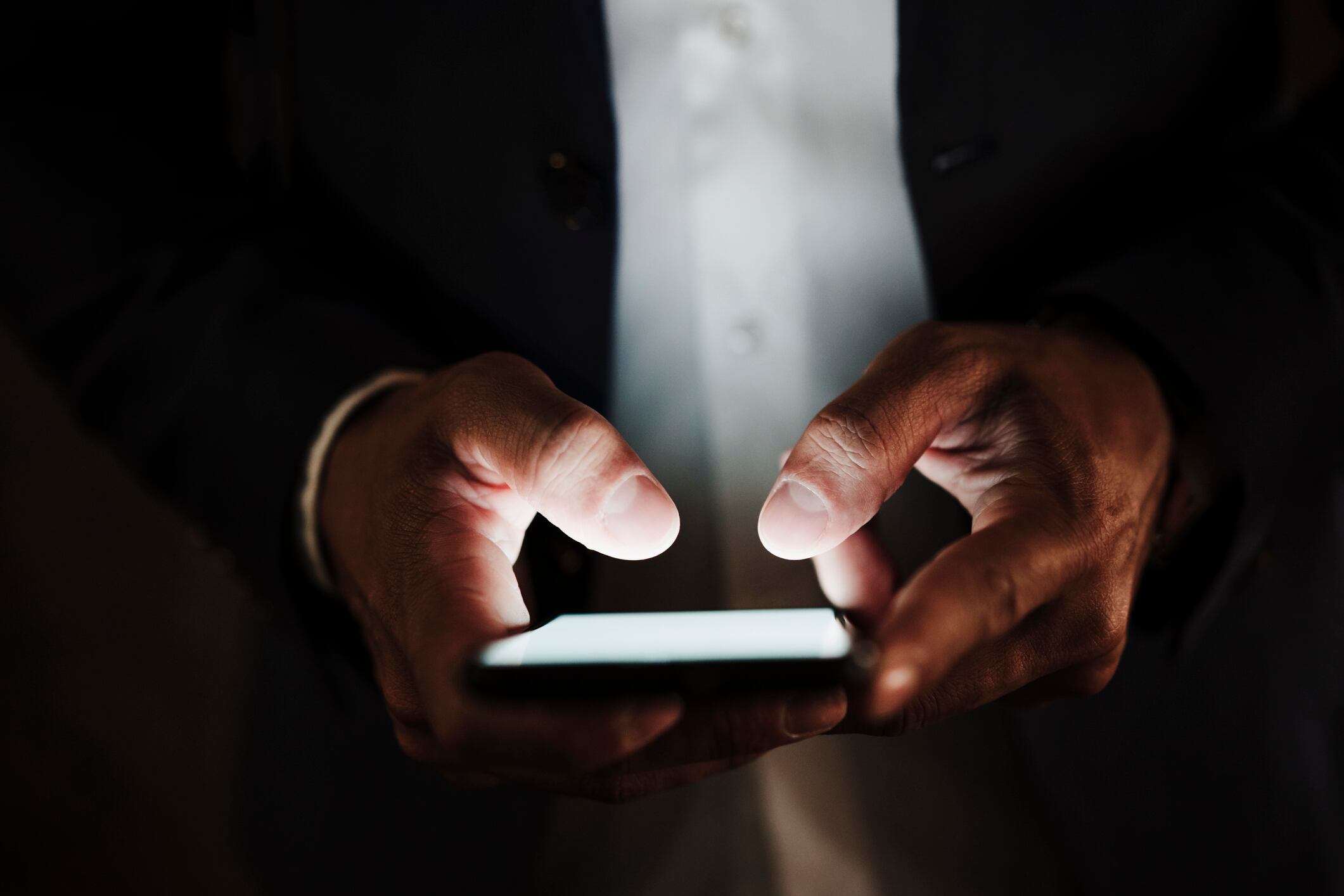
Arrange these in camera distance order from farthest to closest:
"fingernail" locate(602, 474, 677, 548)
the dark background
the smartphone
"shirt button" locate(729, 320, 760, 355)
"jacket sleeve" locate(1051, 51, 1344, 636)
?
1. the dark background
2. "shirt button" locate(729, 320, 760, 355)
3. "jacket sleeve" locate(1051, 51, 1344, 636)
4. "fingernail" locate(602, 474, 677, 548)
5. the smartphone

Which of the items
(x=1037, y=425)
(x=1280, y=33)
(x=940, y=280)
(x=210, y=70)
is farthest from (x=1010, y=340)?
(x=210, y=70)

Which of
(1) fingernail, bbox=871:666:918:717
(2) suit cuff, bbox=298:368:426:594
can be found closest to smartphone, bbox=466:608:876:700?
(1) fingernail, bbox=871:666:918:717

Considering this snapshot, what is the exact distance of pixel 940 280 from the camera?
0.74 metres

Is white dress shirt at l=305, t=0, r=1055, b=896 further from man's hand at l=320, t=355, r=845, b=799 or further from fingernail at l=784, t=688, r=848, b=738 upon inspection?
fingernail at l=784, t=688, r=848, b=738

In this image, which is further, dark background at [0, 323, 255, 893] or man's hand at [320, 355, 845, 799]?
dark background at [0, 323, 255, 893]

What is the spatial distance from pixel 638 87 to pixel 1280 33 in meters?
0.64

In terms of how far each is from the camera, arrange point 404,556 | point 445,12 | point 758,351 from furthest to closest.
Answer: point 758,351, point 445,12, point 404,556

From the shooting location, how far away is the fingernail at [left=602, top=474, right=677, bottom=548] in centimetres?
43

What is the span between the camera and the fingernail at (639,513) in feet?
1.41

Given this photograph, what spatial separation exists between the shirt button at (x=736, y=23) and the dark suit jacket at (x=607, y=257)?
0.12 m

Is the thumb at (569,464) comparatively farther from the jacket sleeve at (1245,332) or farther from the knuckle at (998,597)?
the jacket sleeve at (1245,332)

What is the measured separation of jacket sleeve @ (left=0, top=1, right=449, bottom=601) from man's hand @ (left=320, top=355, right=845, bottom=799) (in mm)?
183

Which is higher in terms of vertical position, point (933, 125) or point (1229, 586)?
point (933, 125)

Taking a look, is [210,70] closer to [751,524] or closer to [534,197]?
[534,197]
